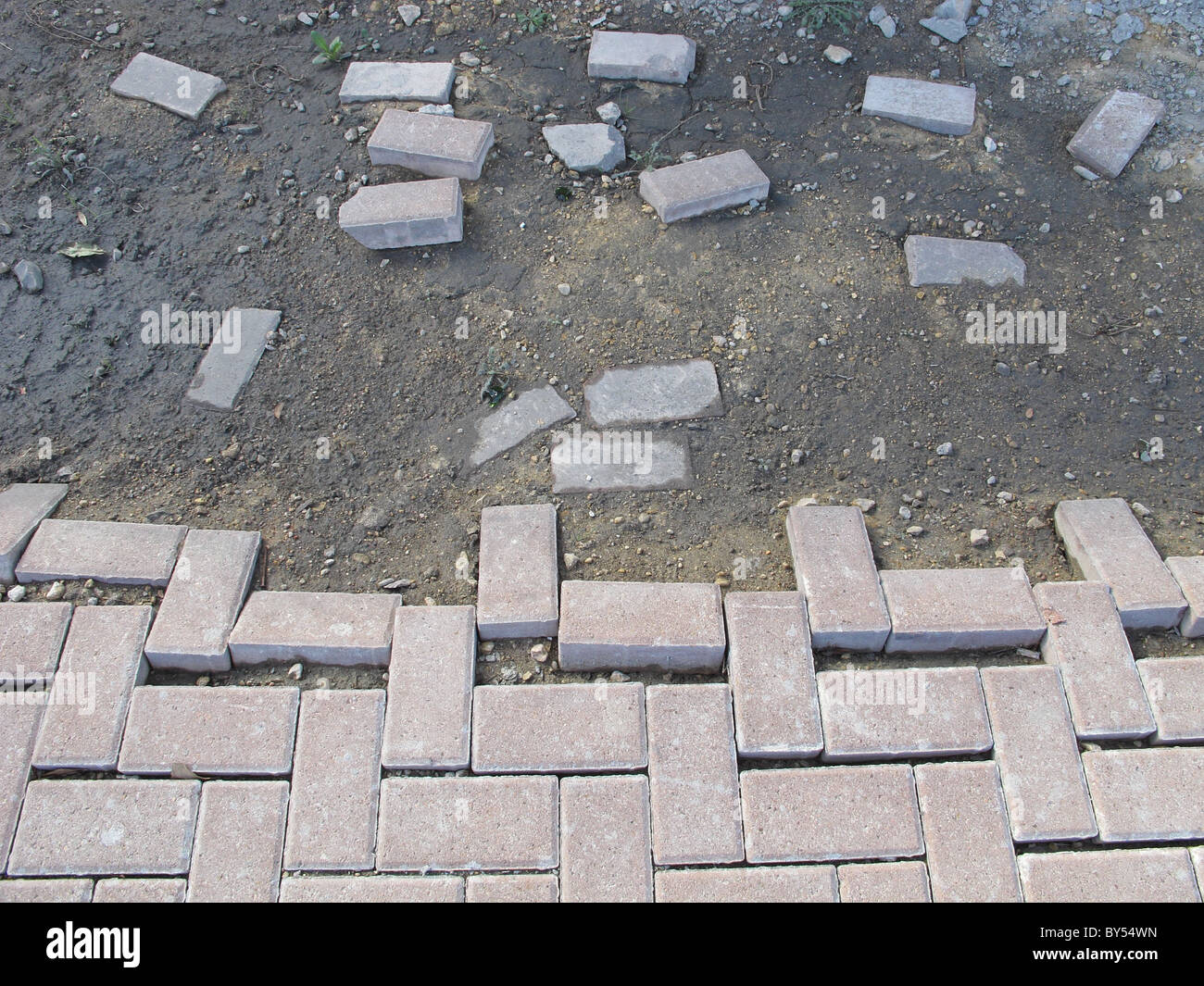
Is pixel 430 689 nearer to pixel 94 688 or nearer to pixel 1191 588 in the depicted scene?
pixel 94 688

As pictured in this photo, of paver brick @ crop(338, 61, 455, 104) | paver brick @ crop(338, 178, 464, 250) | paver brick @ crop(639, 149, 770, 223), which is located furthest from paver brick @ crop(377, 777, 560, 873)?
paver brick @ crop(338, 61, 455, 104)

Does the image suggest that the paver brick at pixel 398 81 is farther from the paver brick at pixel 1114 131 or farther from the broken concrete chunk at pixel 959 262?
the paver brick at pixel 1114 131

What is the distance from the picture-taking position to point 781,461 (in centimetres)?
362

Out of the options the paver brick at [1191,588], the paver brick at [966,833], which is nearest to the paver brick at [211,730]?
the paver brick at [966,833]

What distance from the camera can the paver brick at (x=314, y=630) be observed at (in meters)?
3.05

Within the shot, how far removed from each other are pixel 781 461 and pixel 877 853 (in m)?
1.53

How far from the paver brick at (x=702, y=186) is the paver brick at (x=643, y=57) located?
79 cm

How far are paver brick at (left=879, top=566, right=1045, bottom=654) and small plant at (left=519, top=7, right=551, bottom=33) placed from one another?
3806 mm

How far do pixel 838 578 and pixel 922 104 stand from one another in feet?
9.64

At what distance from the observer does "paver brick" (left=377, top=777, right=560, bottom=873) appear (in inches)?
107

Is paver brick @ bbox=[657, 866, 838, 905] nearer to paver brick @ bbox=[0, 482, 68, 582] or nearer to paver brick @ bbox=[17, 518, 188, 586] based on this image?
paver brick @ bbox=[17, 518, 188, 586]

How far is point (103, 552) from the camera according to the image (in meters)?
3.26

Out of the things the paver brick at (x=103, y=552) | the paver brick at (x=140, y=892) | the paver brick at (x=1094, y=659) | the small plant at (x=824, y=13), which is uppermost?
the small plant at (x=824, y=13)

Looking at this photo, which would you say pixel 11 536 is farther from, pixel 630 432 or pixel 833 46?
pixel 833 46
